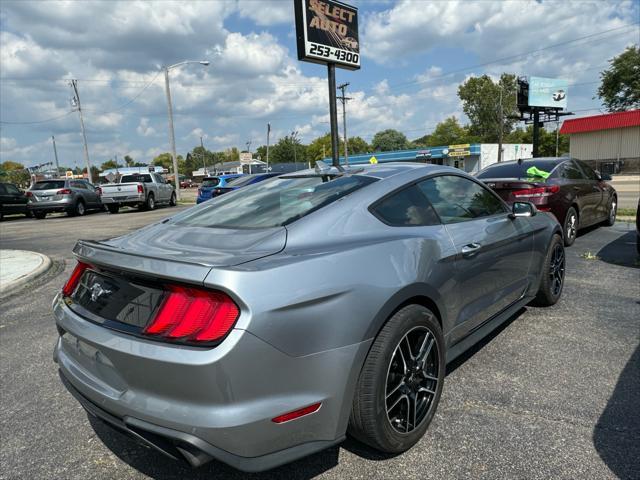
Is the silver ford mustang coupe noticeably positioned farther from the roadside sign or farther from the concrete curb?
the roadside sign

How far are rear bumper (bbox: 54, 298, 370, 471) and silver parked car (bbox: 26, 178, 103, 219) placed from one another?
1920 centimetres

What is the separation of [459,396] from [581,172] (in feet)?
22.2

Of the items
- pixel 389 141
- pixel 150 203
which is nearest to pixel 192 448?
Result: pixel 150 203

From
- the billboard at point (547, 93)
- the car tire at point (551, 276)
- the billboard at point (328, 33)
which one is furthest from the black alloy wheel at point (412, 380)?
the billboard at point (547, 93)

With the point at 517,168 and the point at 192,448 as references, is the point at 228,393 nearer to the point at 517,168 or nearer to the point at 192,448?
the point at 192,448

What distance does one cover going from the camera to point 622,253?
6871 mm

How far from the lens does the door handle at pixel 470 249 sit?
9.35ft

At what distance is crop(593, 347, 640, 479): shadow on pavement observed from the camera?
2.19 meters

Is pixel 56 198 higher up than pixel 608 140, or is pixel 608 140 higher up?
pixel 608 140

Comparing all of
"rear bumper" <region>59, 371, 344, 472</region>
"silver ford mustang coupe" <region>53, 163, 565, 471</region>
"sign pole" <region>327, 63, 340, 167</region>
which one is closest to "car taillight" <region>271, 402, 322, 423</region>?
"silver ford mustang coupe" <region>53, 163, 565, 471</region>

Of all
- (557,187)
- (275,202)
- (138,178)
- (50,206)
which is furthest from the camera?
(138,178)

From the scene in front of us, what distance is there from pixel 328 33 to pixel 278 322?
46.1 ft

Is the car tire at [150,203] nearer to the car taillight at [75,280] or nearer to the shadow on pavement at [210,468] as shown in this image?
the car taillight at [75,280]

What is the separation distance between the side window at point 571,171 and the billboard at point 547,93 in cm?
3850
